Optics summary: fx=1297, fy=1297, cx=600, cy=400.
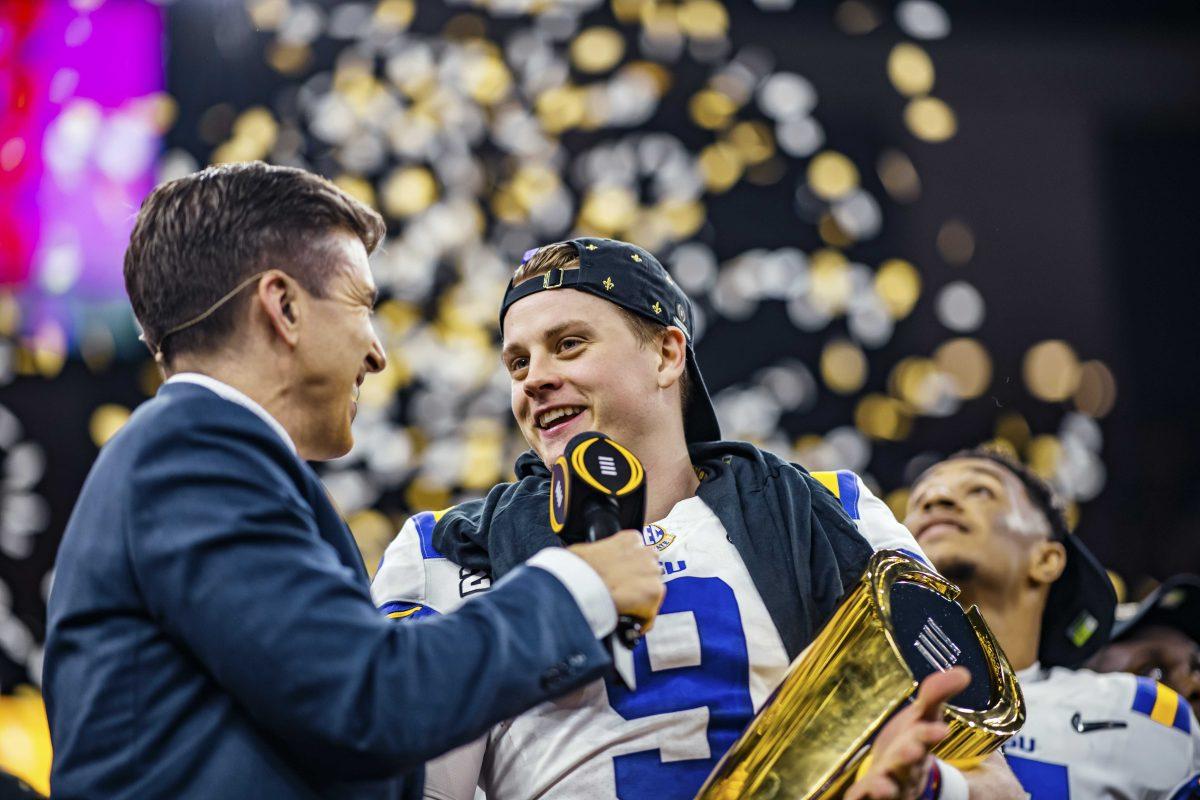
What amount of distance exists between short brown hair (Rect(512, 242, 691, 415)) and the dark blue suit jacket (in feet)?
2.96

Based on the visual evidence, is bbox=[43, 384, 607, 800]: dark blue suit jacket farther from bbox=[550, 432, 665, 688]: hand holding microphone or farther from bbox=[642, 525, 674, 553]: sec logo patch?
bbox=[642, 525, 674, 553]: sec logo patch

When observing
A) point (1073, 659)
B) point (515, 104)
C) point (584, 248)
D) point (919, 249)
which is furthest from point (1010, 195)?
point (584, 248)

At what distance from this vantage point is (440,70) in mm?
5293

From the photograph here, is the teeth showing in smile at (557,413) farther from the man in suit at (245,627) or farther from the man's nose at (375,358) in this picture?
the man in suit at (245,627)

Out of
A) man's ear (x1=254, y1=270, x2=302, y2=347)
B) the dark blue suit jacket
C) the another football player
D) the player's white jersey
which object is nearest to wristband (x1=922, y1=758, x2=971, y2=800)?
the dark blue suit jacket

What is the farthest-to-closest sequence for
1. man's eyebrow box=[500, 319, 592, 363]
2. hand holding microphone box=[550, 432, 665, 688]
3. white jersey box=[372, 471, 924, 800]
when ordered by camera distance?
man's eyebrow box=[500, 319, 592, 363] → white jersey box=[372, 471, 924, 800] → hand holding microphone box=[550, 432, 665, 688]

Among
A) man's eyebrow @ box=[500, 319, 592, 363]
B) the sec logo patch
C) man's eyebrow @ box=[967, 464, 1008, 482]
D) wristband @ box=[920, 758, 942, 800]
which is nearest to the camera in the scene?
wristband @ box=[920, 758, 942, 800]

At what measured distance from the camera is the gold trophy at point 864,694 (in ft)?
5.39

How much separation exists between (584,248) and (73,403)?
3261 mm

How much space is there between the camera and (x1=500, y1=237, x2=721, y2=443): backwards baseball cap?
2.29 meters

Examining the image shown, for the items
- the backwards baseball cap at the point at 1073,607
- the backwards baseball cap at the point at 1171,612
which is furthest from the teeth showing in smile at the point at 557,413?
the backwards baseball cap at the point at 1171,612

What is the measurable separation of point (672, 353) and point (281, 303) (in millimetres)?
913

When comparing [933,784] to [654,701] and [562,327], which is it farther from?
[562,327]

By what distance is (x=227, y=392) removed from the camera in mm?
1549
